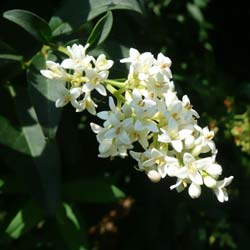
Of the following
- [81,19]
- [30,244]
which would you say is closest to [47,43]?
[81,19]

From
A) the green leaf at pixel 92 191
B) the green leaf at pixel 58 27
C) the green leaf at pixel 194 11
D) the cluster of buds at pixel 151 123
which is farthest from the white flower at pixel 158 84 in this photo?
the green leaf at pixel 194 11

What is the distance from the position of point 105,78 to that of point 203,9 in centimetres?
195

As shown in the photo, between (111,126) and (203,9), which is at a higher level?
(111,126)

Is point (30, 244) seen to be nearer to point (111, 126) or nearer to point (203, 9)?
point (111, 126)

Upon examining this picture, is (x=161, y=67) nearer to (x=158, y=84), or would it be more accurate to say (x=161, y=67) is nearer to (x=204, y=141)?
(x=158, y=84)

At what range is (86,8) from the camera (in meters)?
2.05

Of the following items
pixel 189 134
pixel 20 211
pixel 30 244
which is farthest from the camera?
pixel 30 244

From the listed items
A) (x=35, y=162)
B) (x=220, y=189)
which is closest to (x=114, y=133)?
(x=220, y=189)

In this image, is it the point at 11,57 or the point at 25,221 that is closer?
the point at 11,57

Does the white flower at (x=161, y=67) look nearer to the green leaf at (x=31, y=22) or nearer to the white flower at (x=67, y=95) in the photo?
the white flower at (x=67, y=95)

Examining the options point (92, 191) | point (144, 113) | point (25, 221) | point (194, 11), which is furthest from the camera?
point (194, 11)

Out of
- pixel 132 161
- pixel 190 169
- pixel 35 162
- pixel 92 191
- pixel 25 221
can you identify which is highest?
pixel 190 169

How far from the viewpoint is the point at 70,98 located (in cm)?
175

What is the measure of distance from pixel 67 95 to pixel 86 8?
16.6 inches
